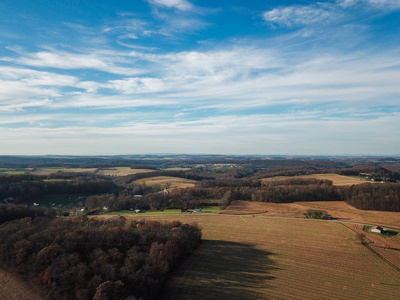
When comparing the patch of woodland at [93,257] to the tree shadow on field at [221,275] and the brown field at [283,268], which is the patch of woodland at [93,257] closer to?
the tree shadow on field at [221,275]

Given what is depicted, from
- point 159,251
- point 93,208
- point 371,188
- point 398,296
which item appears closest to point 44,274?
point 159,251

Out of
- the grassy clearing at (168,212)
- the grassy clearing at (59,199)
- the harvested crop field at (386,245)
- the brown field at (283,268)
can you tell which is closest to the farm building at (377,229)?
the harvested crop field at (386,245)

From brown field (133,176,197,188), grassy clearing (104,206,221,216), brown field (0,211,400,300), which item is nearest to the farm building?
brown field (0,211,400,300)

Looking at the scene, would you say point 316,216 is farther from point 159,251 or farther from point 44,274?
point 44,274

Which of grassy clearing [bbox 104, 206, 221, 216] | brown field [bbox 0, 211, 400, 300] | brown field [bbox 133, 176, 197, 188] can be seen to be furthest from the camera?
brown field [bbox 133, 176, 197, 188]

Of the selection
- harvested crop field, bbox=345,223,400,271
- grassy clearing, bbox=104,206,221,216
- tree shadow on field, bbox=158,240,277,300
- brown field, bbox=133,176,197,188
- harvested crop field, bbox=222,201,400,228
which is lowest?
grassy clearing, bbox=104,206,221,216

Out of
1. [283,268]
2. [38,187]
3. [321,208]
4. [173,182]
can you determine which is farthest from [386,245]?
[38,187]

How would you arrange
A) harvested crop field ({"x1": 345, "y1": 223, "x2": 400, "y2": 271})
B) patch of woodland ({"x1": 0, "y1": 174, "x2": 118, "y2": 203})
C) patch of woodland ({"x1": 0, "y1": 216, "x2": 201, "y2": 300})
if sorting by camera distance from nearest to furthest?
patch of woodland ({"x1": 0, "y1": 216, "x2": 201, "y2": 300})
harvested crop field ({"x1": 345, "y1": 223, "x2": 400, "y2": 271})
patch of woodland ({"x1": 0, "y1": 174, "x2": 118, "y2": 203})

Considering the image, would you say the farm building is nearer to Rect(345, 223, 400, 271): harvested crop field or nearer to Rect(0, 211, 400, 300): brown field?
Rect(345, 223, 400, 271): harvested crop field
